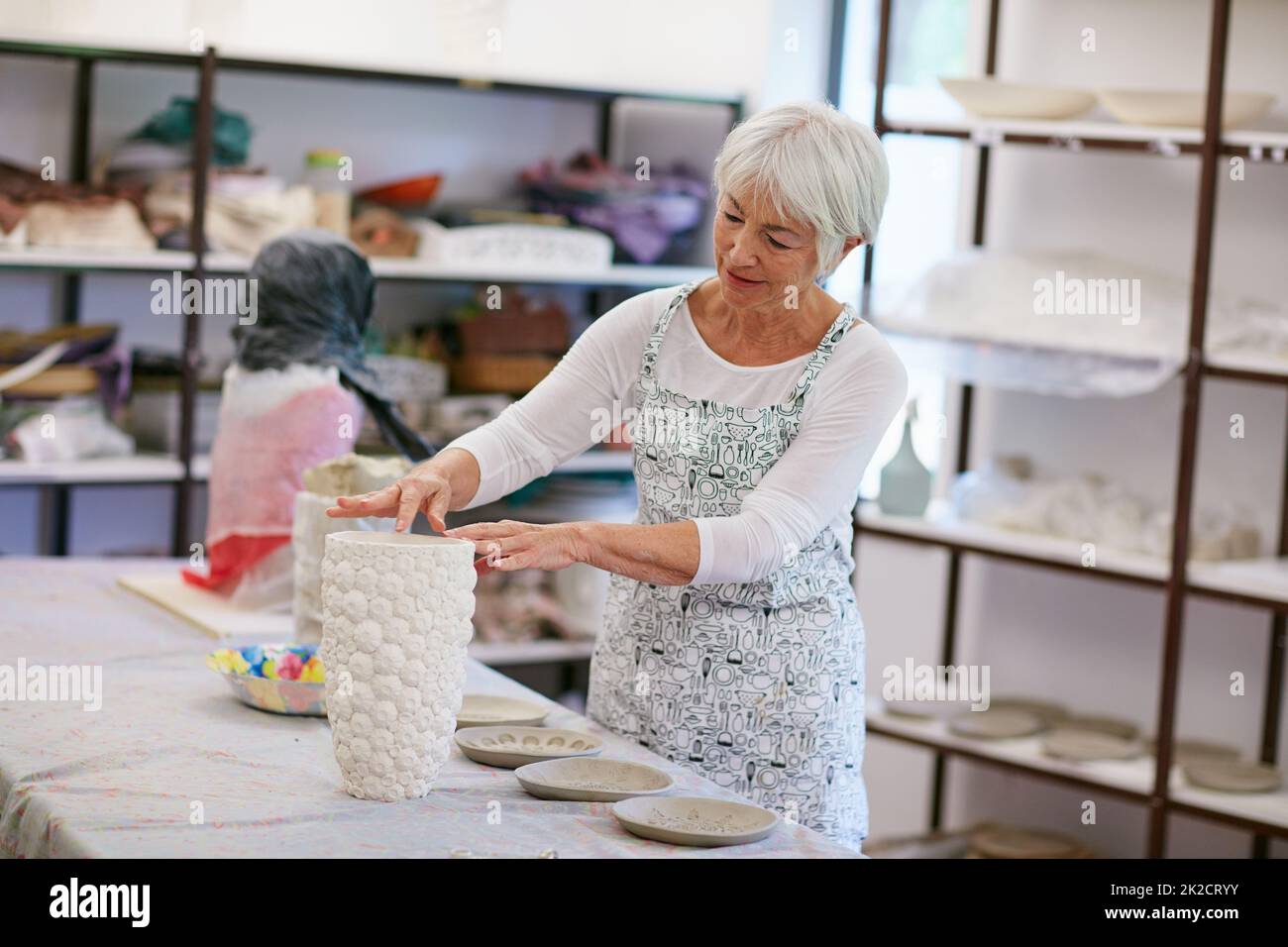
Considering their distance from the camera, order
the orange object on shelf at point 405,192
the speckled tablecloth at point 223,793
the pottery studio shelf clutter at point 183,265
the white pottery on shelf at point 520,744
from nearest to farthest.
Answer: the speckled tablecloth at point 223,793, the white pottery on shelf at point 520,744, the pottery studio shelf clutter at point 183,265, the orange object on shelf at point 405,192

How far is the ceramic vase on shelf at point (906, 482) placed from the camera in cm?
365

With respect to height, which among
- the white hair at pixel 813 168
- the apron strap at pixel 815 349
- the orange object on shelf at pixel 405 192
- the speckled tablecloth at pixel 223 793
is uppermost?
the orange object on shelf at pixel 405 192

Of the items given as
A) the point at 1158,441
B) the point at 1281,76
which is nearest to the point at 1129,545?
the point at 1158,441

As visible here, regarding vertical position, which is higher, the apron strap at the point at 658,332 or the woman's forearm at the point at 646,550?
the apron strap at the point at 658,332

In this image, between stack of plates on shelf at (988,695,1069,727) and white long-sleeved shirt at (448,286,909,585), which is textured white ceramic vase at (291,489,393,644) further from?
stack of plates on shelf at (988,695,1069,727)

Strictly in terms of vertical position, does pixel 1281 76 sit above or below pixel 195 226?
above

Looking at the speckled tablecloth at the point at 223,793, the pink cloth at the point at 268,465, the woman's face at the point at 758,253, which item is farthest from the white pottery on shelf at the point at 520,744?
the pink cloth at the point at 268,465

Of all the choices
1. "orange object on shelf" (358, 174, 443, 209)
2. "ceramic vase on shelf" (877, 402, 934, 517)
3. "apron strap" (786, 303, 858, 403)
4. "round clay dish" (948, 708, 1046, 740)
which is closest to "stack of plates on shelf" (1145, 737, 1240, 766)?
"round clay dish" (948, 708, 1046, 740)

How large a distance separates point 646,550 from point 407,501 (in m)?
0.28

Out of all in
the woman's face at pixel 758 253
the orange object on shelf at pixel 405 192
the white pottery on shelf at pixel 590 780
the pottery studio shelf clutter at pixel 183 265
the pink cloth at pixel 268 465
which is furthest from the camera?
the orange object on shelf at pixel 405 192

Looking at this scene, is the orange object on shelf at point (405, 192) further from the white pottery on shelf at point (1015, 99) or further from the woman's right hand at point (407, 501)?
the woman's right hand at point (407, 501)
